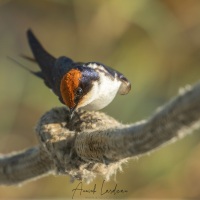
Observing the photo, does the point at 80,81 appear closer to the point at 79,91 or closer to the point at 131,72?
the point at 79,91

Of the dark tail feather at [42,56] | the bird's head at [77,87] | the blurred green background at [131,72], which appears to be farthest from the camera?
the blurred green background at [131,72]

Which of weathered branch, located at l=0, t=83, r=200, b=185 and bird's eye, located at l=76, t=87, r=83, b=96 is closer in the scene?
weathered branch, located at l=0, t=83, r=200, b=185

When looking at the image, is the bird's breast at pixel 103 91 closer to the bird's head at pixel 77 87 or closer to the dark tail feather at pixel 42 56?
the bird's head at pixel 77 87

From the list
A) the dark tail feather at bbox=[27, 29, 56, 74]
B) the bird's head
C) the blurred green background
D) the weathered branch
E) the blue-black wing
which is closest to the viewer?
the weathered branch

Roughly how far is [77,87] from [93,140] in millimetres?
573

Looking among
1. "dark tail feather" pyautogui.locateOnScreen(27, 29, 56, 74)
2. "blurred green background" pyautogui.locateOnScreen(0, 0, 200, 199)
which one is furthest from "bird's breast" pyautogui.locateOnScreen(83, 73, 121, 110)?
"blurred green background" pyautogui.locateOnScreen(0, 0, 200, 199)

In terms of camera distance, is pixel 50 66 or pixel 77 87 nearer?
pixel 77 87

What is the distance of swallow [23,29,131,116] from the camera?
1521 mm

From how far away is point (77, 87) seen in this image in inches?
61.6

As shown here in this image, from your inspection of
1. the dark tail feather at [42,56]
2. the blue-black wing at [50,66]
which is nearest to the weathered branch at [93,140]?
the blue-black wing at [50,66]

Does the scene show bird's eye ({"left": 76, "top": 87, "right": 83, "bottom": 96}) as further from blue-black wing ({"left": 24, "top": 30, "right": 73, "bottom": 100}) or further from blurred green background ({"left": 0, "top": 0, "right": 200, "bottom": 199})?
blurred green background ({"left": 0, "top": 0, "right": 200, "bottom": 199})

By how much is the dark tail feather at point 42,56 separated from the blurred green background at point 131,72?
815 millimetres

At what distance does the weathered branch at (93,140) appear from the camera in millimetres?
764

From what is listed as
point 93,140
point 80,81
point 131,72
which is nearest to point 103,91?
point 80,81
